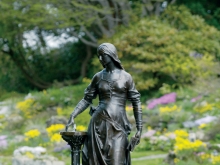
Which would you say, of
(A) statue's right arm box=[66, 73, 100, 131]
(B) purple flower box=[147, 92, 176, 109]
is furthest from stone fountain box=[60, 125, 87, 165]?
(B) purple flower box=[147, 92, 176, 109]

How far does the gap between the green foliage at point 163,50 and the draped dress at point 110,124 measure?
12794 millimetres

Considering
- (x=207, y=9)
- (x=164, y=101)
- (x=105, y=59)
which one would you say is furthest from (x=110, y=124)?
(x=207, y=9)

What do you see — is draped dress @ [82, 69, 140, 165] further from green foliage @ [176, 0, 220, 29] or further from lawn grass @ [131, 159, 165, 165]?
green foliage @ [176, 0, 220, 29]

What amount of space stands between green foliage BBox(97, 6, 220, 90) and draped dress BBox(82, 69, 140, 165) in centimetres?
1279

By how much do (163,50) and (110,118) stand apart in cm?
1397

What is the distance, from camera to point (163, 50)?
18.5 meters

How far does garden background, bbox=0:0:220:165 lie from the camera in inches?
461

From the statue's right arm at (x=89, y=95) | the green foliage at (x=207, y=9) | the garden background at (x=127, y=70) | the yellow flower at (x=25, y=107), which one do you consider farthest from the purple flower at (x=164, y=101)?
the statue's right arm at (x=89, y=95)

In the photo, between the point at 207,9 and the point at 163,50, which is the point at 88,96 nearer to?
the point at 163,50

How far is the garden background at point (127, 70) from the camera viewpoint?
38.4 feet

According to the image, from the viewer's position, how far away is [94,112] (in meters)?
5.00

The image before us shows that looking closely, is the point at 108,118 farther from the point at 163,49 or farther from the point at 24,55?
the point at 24,55

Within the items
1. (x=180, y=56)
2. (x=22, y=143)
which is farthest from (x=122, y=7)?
(x=22, y=143)

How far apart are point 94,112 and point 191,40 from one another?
15.2 metres
